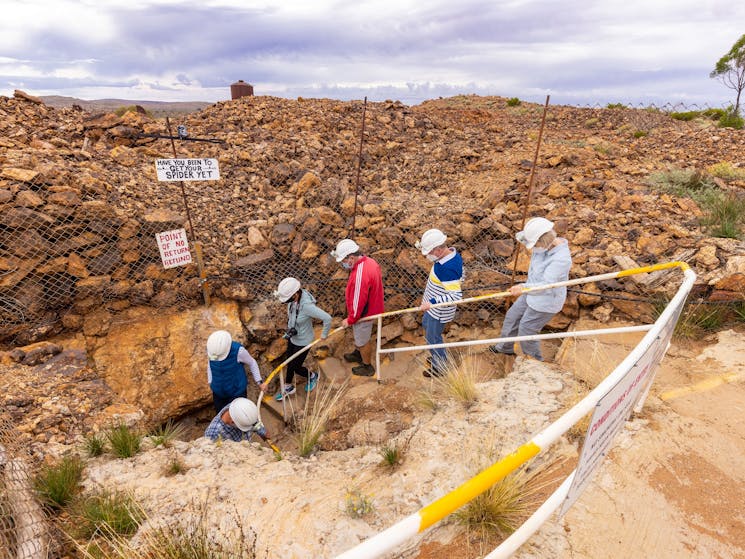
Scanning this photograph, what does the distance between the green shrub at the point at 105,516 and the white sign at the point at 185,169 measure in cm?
345

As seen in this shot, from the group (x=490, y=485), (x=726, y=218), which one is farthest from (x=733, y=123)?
(x=490, y=485)

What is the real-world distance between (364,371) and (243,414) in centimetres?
242

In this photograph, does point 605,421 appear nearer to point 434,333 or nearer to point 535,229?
point 535,229

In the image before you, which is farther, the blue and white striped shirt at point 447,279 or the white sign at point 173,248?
the white sign at point 173,248

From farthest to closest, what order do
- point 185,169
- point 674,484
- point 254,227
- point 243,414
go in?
1. point 254,227
2. point 185,169
3. point 243,414
4. point 674,484

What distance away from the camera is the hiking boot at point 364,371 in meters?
5.84

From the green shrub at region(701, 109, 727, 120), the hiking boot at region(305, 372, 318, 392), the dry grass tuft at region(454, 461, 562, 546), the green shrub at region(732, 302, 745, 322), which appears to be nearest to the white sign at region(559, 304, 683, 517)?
the dry grass tuft at region(454, 461, 562, 546)

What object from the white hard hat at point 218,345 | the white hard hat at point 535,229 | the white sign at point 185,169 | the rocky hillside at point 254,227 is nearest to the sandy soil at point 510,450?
the white hard hat at point 218,345

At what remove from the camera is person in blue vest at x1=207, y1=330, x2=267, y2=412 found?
399 centimetres

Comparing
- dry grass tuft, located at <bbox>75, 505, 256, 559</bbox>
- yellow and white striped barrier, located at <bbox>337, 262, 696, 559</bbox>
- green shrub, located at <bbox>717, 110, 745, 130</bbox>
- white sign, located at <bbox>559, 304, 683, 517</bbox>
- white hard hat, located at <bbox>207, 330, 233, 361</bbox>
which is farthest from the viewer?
green shrub, located at <bbox>717, 110, 745, 130</bbox>

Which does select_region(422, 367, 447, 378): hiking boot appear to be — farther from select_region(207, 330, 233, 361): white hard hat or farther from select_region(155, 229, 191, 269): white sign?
select_region(155, 229, 191, 269): white sign

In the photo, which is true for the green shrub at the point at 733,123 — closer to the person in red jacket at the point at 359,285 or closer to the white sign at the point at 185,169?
the person in red jacket at the point at 359,285

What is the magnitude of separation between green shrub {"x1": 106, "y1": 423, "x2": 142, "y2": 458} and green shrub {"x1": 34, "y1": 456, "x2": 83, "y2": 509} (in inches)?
14.5

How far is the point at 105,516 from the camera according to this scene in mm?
2514
